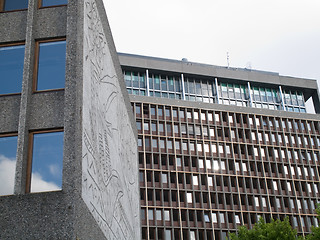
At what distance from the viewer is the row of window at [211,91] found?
80000 millimetres

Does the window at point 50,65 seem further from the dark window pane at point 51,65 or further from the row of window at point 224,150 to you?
the row of window at point 224,150

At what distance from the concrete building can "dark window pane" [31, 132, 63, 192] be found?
3 centimetres

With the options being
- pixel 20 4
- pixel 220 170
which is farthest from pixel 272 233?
pixel 220 170

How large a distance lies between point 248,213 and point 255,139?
12.4m

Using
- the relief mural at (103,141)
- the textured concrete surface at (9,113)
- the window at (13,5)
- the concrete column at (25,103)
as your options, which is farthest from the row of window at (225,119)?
the textured concrete surface at (9,113)

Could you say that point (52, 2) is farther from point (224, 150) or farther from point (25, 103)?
point (224, 150)

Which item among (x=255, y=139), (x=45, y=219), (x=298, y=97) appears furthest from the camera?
(x=298, y=97)

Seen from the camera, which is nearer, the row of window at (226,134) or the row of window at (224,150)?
the row of window at (224,150)

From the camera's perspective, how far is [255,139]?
264 feet

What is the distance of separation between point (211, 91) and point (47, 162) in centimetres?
6924

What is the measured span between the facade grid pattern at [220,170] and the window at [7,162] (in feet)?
171

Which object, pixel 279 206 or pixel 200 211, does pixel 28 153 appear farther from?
pixel 279 206

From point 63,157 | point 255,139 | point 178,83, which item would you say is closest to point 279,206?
point 255,139

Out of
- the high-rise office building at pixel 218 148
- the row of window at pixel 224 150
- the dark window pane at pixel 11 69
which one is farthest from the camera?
the row of window at pixel 224 150
